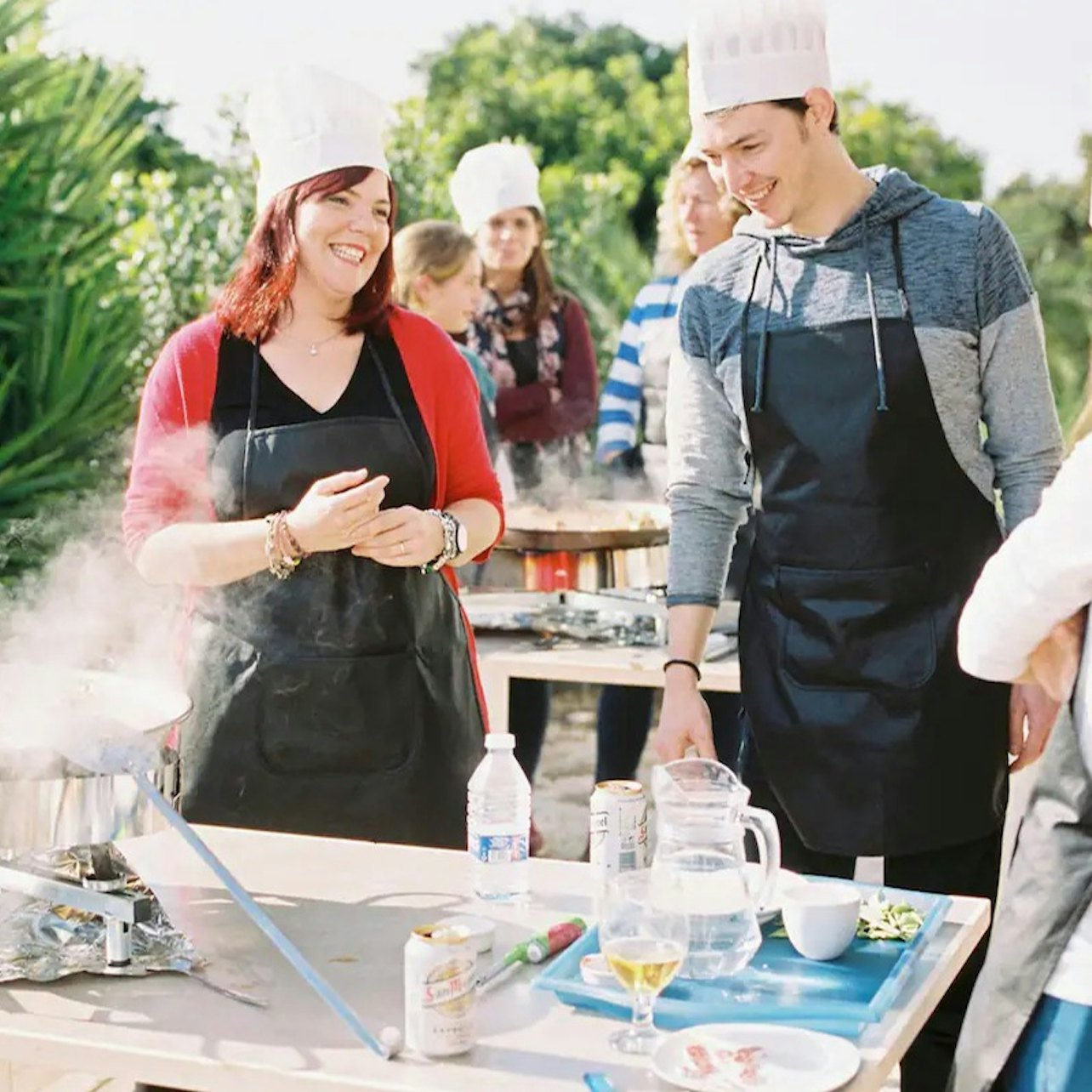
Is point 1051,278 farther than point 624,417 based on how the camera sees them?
Yes

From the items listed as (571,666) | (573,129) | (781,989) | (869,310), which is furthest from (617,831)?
(573,129)

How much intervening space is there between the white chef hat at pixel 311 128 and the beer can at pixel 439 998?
1757mm

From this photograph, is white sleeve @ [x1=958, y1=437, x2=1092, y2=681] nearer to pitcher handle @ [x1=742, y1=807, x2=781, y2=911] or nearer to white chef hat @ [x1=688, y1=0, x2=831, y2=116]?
pitcher handle @ [x1=742, y1=807, x2=781, y2=911]

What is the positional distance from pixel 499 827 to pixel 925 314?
1.09 m

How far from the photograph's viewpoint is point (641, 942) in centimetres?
186

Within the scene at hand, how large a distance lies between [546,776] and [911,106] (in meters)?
27.9

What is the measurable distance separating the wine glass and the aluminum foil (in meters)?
0.44

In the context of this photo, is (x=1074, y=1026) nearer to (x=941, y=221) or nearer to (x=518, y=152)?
(x=941, y=221)

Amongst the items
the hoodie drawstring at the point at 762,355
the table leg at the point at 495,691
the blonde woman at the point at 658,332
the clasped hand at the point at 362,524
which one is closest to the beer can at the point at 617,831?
the clasped hand at the point at 362,524

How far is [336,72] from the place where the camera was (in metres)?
3.25

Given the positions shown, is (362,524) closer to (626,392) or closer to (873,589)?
(873,589)

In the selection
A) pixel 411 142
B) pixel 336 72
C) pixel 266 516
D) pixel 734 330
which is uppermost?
pixel 411 142

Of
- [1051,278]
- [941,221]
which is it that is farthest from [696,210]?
[1051,278]

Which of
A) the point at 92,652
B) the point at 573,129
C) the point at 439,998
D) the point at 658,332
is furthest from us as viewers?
the point at 573,129
